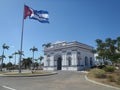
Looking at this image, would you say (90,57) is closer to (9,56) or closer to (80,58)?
(80,58)

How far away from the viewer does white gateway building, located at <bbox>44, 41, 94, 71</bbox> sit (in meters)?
53.3

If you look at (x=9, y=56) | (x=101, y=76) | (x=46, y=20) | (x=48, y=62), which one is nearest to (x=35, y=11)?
(x=46, y=20)

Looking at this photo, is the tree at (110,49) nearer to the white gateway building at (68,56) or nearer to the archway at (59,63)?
the white gateway building at (68,56)

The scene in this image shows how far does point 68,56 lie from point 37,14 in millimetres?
24413

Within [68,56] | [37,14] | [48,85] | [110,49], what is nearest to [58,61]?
[68,56]

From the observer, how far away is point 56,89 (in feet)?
47.4

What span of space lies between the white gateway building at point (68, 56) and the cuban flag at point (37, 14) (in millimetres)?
21841

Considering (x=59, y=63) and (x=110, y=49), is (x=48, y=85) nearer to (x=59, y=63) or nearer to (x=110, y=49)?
(x=110, y=49)

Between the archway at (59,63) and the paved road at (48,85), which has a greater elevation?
the archway at (59,63)

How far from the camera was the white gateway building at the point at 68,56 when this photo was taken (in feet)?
175

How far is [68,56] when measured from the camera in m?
54.8

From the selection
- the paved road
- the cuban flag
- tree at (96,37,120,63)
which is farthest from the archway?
the paved road

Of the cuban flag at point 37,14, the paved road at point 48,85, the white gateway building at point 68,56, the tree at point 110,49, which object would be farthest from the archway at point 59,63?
the paved road at point 48,85

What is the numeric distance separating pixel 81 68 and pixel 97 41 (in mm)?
11159
